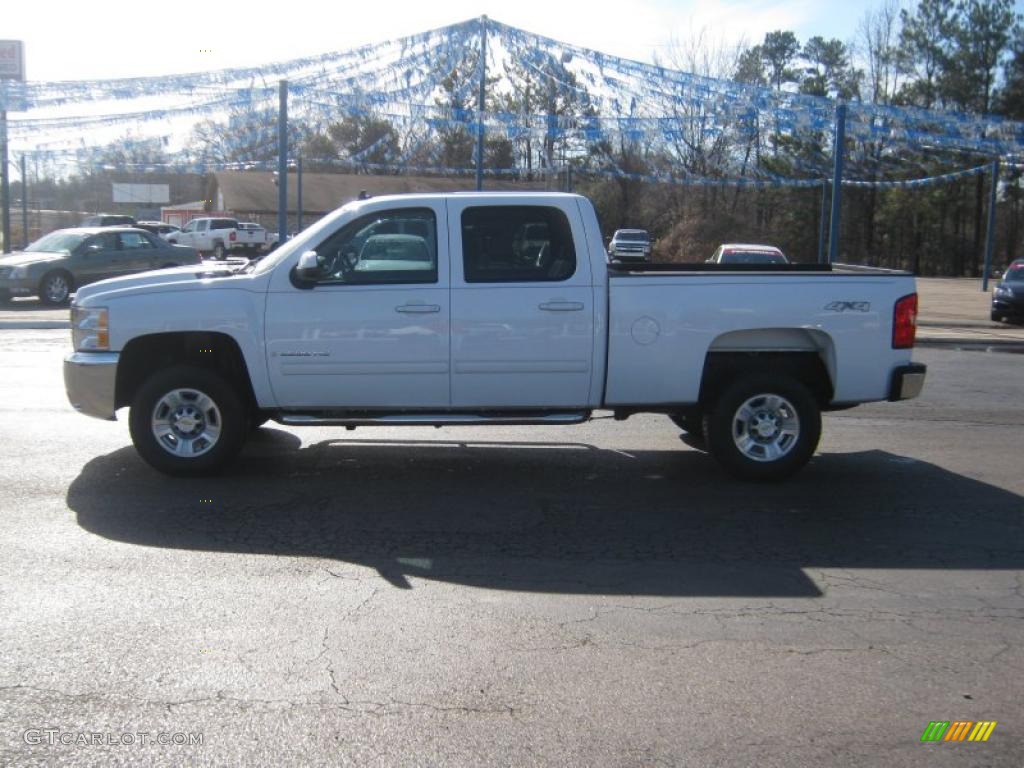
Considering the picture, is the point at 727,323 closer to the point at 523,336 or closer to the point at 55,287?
the point at 523,336

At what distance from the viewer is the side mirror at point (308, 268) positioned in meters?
6.79

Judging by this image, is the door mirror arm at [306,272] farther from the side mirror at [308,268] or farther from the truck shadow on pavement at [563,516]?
the truck shadow on pavement at [563,516]

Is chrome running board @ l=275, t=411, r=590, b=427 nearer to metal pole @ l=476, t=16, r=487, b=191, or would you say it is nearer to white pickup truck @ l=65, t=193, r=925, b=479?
white pickup truck @ l=65, t=193, r=925, b=479

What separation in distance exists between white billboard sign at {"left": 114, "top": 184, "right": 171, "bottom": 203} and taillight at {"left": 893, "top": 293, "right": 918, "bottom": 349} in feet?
235

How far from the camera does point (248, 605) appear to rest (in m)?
4.89

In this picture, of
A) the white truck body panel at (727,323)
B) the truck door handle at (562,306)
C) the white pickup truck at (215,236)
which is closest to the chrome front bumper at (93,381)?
the truck door handle at (562,306)

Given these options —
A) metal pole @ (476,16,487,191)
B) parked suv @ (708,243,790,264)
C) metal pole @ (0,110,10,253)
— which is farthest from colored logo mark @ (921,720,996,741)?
metal pole @ (0,110,10,253)

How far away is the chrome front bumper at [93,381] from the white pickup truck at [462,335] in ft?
0.05

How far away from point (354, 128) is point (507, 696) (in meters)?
27.5

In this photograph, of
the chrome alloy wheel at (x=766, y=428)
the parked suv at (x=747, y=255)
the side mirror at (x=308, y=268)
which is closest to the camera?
the side mirror at (x=308, y=268)

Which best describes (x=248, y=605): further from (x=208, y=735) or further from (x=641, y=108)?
(x=641, y=108)

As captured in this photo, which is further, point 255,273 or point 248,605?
point 255,273

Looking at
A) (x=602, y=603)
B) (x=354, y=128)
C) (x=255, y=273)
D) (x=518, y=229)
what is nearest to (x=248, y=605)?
(x=602, y=603)

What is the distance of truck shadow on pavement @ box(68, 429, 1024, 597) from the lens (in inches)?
219
